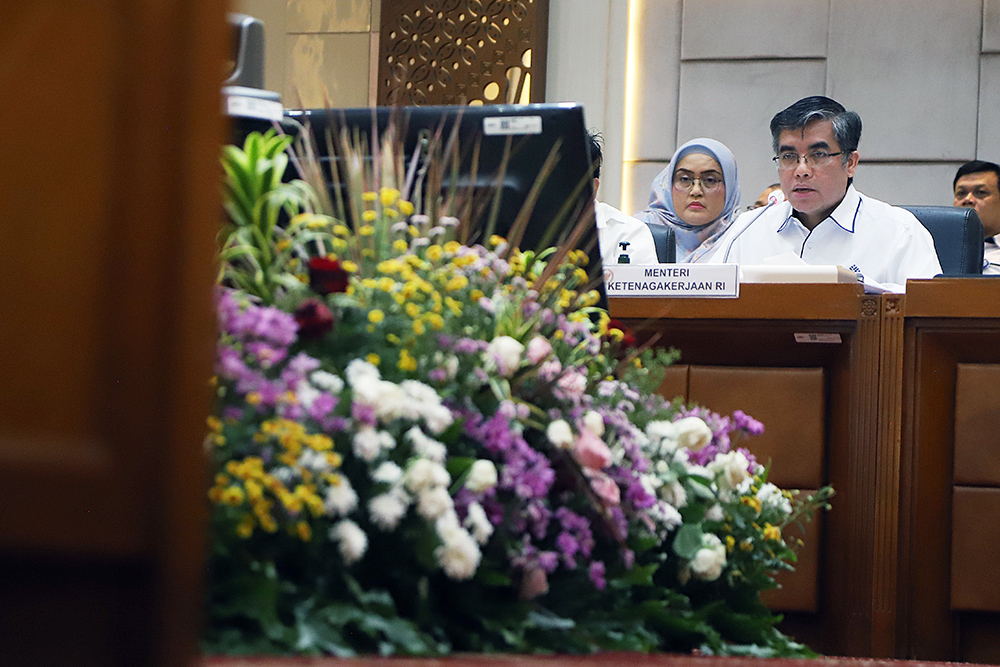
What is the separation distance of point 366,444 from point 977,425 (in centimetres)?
170

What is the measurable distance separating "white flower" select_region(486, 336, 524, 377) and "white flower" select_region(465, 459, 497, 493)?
81 mm

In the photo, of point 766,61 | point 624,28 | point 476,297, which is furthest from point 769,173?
point 476,297

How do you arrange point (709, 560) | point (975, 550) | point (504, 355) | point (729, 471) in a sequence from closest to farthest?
1. point (504, 355)
2. point (709, 560)
3. point (729, 471)
4. point (975, 550)

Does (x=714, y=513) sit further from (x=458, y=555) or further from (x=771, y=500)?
(x=458, y=555)

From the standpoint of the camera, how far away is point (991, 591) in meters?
2.07

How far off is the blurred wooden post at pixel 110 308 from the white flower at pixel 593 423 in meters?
0.48

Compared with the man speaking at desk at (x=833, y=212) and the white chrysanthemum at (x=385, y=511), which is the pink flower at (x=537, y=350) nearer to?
the white chrysanthemum at (x=385, y=511)

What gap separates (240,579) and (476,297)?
30 centimetres

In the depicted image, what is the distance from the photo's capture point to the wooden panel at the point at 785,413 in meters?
2.17

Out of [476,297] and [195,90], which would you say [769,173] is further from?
[195,90]

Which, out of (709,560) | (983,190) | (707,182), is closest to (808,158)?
(707,182)

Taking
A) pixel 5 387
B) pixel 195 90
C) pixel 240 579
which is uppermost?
pixel 195 90

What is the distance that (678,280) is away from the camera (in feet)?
7.27

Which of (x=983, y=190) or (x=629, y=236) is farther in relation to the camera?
(x=983, y=190)
